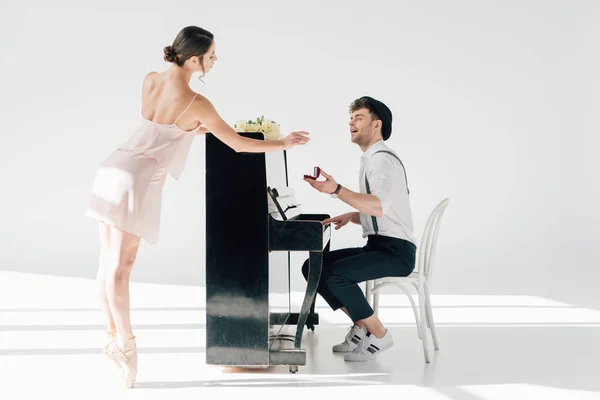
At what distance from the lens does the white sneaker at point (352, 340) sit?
13.8ft

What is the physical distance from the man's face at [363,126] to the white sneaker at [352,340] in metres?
0.96

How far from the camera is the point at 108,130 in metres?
9.20

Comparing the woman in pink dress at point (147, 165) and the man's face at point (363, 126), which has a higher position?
the man's face at point (363, 126)

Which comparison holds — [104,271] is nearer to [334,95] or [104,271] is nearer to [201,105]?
[201,105]

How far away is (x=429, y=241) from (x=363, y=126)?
0.68 metres

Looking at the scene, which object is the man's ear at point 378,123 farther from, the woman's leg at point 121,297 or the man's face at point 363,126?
the woman's leg at point 121,297

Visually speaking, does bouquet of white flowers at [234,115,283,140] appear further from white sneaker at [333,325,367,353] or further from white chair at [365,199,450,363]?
white sneaker at [333,325,367,353]

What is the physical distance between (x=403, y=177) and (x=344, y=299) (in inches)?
27.1

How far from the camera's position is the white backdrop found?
355 inches

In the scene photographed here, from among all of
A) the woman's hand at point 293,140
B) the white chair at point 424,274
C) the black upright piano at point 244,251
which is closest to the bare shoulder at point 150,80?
the black upright piano at point 244,251

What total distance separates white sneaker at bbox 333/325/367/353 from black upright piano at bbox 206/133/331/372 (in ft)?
1.39

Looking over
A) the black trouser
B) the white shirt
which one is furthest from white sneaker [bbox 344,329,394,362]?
the white shirt

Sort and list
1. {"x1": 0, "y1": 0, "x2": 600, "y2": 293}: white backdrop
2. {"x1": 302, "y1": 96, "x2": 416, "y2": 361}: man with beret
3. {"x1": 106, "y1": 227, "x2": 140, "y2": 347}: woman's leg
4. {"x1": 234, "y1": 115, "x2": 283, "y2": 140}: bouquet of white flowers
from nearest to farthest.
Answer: {"x1": 106, "y1": 227, "x2": 140, "y2": 347}: woman's leg
{"x1": 234, "y1": 115, "x2": 283, "y2": 140}: bouquet of white flowers
{"x1": 302, "y1": 96, "x2": 416, "y2": 361}: man with beret
{"x1": 0, "y1": 0, "x2": 600, "y2": 293}: white backdrop

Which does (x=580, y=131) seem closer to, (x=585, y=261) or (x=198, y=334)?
(x=585, y=261)
